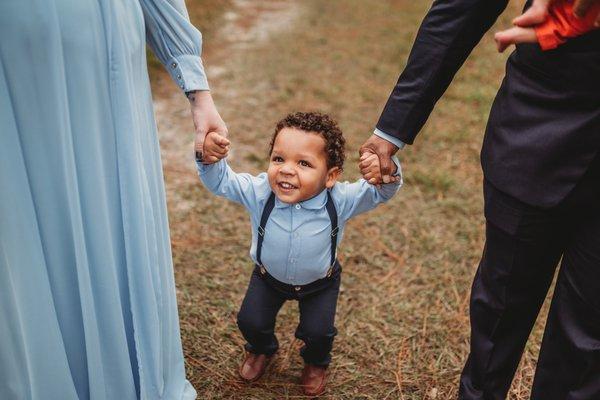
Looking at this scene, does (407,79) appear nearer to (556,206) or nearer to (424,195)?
(556,206)

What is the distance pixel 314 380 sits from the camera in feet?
8.29

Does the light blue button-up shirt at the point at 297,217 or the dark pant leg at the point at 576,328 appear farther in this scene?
the light blue button-up shirt at the point at 297,217

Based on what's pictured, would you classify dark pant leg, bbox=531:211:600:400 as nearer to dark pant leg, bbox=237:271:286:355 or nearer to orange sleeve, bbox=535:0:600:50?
orange sleeve, bbox=535:0:600:50

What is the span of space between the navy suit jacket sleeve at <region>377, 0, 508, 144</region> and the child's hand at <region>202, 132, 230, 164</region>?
1.59 ft

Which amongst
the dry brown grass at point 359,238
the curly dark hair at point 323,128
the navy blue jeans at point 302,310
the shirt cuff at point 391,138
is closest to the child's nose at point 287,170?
the curly dark hair at point 323,128

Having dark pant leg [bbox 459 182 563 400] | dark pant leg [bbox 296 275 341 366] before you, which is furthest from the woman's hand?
dark pant leg [bbox 459 182 563 400]

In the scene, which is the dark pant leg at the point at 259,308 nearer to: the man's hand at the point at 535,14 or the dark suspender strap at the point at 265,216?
the dark suspender strap at the point at 265,216

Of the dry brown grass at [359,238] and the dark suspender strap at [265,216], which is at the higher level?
the dark suspender strap at [265,216]

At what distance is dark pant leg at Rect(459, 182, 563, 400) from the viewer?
178 cm

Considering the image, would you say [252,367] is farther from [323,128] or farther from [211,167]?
[323,128]

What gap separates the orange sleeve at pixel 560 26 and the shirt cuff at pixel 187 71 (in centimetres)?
96

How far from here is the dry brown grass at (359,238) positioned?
8.84ft

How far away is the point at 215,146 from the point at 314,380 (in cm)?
111

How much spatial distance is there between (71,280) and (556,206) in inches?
53.4
